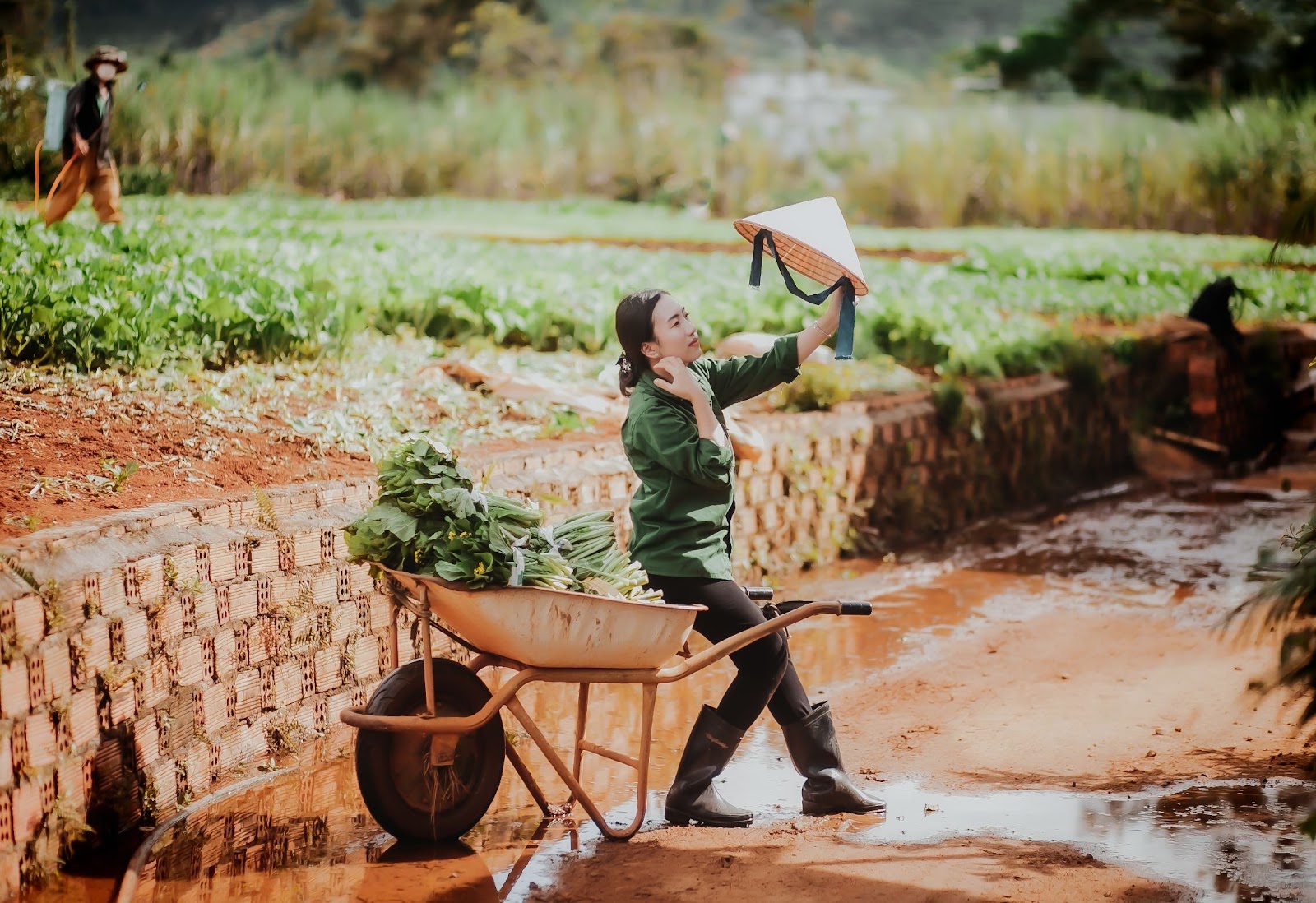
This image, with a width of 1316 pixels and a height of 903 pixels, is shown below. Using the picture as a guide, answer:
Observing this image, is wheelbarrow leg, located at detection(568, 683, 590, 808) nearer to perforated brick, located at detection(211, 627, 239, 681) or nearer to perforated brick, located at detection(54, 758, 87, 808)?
perforated brick, located at detection(211, 627, 239, 681)

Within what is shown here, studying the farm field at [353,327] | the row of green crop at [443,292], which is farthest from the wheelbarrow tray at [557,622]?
the row of green crop at [443,292]

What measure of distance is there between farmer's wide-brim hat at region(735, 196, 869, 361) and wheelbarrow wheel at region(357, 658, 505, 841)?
1522mm

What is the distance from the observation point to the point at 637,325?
4.37 meters

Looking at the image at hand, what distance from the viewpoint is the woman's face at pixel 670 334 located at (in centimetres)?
434

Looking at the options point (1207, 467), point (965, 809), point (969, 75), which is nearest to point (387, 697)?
point (965, 809)

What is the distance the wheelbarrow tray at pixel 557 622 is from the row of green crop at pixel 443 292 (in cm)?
292

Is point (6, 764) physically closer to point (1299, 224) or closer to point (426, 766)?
point (426, 766)

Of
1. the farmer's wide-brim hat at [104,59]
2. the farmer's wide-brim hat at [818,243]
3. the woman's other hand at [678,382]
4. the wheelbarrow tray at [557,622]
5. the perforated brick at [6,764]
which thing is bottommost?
the perforated brick at [6,764]

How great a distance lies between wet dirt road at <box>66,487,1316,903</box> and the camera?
13.1 ft

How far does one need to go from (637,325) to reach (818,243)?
1.99ft

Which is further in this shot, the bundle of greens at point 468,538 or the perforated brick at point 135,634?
the perforated brick at point 135,634

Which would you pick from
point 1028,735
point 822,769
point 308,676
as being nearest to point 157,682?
point 308,676

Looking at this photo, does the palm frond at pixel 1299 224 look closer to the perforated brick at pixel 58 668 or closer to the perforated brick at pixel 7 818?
the perforated brick at pixel 58 668

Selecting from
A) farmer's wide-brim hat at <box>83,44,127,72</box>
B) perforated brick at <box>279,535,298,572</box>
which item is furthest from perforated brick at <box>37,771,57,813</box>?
farmer's wide-brim hat at <box>83,44,127,72</box>
